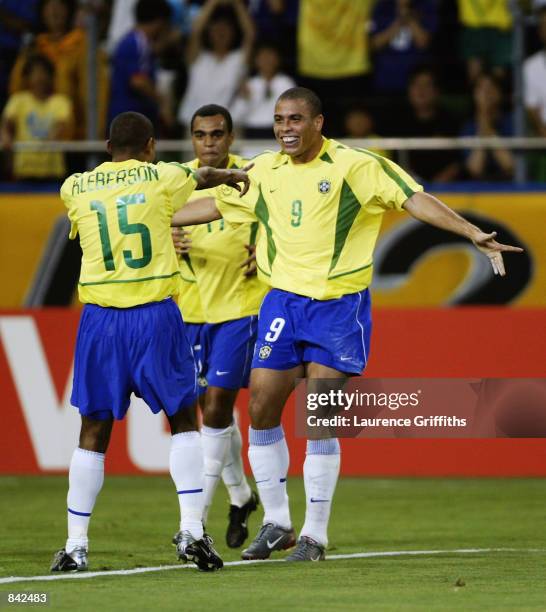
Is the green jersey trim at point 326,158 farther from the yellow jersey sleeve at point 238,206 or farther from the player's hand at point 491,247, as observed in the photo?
the player's hand at point 491,247

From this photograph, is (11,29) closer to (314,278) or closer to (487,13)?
(487,13)

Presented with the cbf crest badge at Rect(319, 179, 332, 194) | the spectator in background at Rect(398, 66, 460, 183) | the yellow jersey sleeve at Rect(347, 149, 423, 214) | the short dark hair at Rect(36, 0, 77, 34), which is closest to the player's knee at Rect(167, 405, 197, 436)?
the cbf crest badge at Rect(319, 179, 332, 194)

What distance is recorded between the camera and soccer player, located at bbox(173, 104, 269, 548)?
31.7 ft

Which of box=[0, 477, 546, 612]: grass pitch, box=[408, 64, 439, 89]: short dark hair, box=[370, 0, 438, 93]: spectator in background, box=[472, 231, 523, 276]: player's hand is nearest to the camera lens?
box=[0, 477, 546, 612]: grass pitch

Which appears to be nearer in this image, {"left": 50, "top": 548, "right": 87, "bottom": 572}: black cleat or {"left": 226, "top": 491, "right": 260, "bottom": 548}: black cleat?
{"left": 50, "top": 548, "right": 87, "bottom": 572}: black cleat

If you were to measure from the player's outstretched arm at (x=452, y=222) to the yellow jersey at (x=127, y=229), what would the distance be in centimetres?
127

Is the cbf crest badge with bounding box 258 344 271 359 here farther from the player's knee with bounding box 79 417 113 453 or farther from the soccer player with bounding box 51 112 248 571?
the player's knee with bounding box 79 417 113 453

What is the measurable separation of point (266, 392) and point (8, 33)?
9278 mm

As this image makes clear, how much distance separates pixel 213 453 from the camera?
9656 millimetres

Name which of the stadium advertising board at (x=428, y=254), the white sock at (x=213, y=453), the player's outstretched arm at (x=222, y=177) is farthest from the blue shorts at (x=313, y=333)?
the stadium advertising board at (x=428, y=254)

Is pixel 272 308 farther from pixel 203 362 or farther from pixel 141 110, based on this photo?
pixel 141 110

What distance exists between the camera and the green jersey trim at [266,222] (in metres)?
8.52

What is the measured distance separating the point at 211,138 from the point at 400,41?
6.78 meters

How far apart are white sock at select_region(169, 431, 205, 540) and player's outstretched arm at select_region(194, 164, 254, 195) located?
1.34m
